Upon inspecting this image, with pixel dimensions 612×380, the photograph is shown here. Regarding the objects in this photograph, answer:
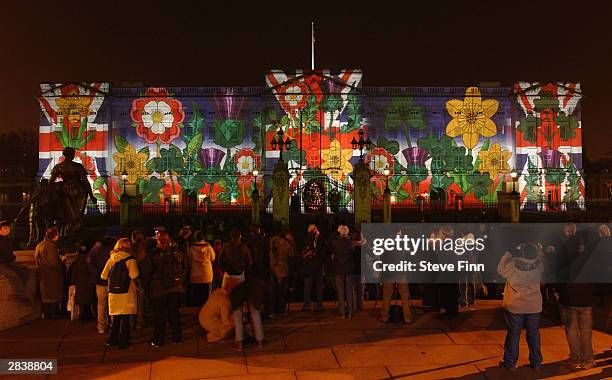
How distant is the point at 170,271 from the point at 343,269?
3438mm

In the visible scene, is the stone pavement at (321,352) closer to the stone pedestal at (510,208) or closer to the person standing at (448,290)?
the person standing at (448,290)

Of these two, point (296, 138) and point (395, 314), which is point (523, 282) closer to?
point (395, 314)

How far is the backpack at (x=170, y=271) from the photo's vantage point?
31.2 feet

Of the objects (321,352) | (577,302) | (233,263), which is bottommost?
(321,352)

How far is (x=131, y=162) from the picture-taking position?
179 feet

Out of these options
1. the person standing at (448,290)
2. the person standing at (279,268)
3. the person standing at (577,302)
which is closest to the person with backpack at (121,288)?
the person standing at (279,268)

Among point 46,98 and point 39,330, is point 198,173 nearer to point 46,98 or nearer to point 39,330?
point 46,98

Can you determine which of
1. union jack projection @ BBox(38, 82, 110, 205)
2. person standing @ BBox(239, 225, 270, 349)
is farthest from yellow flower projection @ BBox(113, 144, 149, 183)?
person standing @ BBox(239, 225, 270, 349)

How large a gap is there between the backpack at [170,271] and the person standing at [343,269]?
3.16m

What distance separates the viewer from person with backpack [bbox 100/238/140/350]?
920cm

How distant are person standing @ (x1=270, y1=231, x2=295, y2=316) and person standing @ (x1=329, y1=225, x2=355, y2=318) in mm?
1146

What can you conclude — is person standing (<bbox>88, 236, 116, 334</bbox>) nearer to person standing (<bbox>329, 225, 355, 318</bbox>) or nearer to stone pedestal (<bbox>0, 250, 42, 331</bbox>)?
stone pedestal (<bbox>0, 250, 42, 331</bbox>)

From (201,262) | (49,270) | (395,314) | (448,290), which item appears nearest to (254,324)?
(201,262)

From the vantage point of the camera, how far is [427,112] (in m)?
55.7
